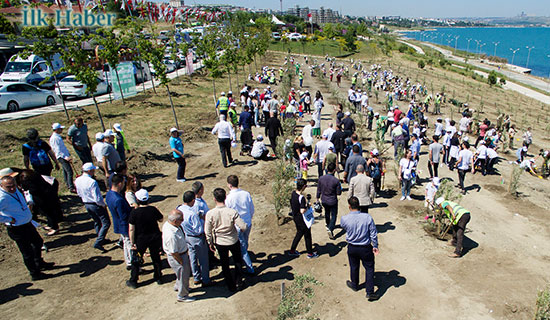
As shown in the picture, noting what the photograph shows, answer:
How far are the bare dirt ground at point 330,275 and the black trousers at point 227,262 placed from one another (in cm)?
21

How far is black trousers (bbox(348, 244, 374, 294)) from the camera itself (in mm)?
5523

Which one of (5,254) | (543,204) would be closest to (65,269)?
(5,254)

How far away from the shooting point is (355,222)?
5.47 metres

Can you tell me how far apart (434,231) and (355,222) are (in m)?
3.72

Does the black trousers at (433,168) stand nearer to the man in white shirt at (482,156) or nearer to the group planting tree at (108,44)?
the man in white shirt at (482,156)

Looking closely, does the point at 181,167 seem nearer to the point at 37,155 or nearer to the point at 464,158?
the point at 37,155

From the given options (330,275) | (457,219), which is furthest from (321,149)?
(330,275)

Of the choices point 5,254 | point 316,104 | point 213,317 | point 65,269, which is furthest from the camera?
point 316,104

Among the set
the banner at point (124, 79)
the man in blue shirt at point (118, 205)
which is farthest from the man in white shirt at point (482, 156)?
the banner at point (124, 79)

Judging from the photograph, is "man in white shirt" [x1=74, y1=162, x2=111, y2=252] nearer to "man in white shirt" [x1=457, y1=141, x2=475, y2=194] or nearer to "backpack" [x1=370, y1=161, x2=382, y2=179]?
"backpack" [x1=370, y1=161, x2=382, y2=179]

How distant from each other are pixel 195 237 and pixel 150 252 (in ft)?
2.64

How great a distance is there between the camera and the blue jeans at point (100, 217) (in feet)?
21.5

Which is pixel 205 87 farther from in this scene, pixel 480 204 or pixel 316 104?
pixel 480 204

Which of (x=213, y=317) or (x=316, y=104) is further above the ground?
(x=316, y=104)
